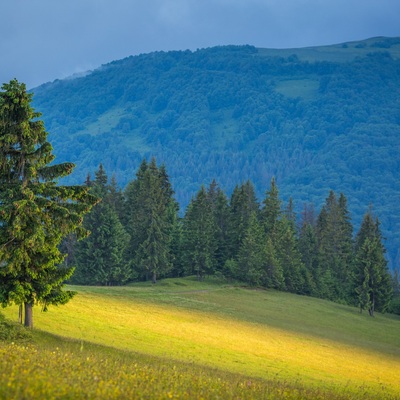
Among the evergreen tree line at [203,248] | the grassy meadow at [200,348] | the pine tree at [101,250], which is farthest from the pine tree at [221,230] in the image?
the pine tree at [101,250]

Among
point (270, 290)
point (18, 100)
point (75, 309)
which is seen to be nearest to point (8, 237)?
point (18, 100)

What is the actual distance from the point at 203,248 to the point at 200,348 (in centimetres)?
5259

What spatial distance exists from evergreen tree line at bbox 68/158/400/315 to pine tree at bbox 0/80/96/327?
56.5 meters

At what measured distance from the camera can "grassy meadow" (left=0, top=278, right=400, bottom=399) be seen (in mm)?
16275

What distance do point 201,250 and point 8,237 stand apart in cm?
6525

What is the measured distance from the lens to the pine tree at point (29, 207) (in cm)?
2878

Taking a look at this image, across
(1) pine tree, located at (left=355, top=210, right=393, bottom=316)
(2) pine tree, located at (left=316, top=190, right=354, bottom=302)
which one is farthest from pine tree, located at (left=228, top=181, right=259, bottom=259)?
(1) pine tree, located at (left=355, top=210, right=393, bottom=316)

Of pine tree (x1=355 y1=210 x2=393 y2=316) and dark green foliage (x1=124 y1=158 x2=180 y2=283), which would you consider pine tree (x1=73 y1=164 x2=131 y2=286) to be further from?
pine tree (x1=355 y1=210 x2=393 y2=316)

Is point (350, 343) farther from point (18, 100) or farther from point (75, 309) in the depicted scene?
point (18, 100)

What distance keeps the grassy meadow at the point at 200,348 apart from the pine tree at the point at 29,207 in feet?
9.31

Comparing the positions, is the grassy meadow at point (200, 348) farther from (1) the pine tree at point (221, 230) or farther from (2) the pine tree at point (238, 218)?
(2) the pine tree at point (238, 218)

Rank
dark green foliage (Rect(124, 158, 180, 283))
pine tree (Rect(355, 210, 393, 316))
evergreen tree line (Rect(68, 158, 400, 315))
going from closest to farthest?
evergreen tree line (Rect(68, 158, 400, 315)) < pine tree (Rect(355, 210, 393, 316)) < dark green foliage (Rect(124, 158, 180, 283))

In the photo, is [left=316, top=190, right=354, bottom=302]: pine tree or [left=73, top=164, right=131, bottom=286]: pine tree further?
[left=316, top=190, right=354, bottom=302]: pine tree

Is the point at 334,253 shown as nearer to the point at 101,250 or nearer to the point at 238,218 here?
the point at 238,218
